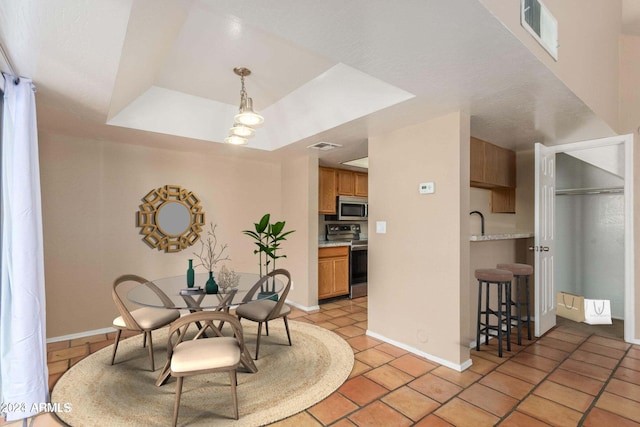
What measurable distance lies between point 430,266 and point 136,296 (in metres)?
2.51

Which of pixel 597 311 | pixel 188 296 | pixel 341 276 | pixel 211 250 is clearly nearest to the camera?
pixel 188 296

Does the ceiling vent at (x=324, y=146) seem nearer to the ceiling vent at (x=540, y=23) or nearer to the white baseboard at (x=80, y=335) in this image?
the ceiling vent at (x=540, y=23)

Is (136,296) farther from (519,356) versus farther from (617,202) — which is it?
(617,202)

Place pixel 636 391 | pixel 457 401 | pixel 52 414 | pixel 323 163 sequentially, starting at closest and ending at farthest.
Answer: pixel 52 414
pixel 457 401
pixel 636 391
pixel 323 163

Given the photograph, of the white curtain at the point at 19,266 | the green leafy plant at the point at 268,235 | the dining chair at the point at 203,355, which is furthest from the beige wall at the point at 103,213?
the dining chair at the point at 203,355

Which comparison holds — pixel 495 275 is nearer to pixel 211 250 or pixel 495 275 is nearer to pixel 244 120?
pixel 244 120

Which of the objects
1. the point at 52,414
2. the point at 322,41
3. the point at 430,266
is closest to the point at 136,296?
the point at 52,414

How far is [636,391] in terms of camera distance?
2.29m

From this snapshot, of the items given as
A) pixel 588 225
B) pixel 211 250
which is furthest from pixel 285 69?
pixel 588 225

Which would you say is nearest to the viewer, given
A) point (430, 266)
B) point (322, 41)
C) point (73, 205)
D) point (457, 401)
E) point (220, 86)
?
point (322, 41)

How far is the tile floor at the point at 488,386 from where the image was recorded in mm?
1962

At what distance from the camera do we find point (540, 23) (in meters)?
1.79

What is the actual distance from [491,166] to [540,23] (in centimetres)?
202

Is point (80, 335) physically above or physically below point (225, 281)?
below
